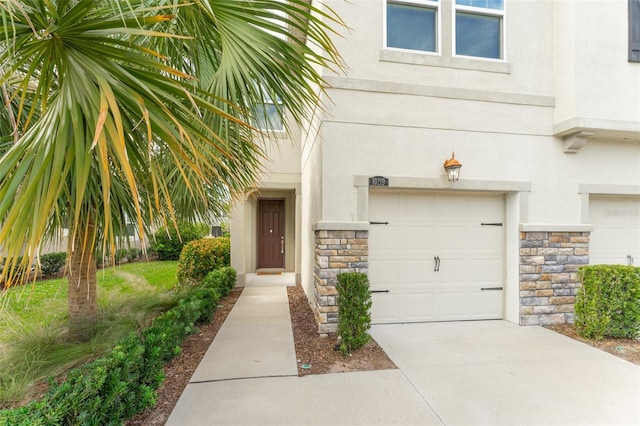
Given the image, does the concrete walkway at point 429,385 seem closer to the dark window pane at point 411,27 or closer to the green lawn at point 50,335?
the green lawn at point 50,335

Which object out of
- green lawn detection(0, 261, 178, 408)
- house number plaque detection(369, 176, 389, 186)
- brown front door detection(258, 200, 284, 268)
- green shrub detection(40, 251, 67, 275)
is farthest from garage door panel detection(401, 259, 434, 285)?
green shrub detection(40, 251, 67, 275)

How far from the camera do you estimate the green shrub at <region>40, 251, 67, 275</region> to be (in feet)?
31.8

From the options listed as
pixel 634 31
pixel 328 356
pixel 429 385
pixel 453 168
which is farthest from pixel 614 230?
pixel 328 356

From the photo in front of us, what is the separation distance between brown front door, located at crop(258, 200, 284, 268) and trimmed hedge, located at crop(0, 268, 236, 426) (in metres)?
7.06

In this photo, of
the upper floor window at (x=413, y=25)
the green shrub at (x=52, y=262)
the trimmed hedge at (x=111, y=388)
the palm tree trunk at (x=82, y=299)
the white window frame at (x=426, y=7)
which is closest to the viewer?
the trimmed hedge at (x=111, y=388)

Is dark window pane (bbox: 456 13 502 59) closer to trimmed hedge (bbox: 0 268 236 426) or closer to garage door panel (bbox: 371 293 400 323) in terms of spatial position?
garage door panel (bbox: 371 293 400 323)

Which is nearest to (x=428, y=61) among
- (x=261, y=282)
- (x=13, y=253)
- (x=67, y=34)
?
(x=67, y=34)

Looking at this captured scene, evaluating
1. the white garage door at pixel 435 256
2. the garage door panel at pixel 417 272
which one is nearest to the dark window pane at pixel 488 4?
the white garage door at pixel 435 256

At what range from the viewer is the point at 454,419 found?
2.74 metres

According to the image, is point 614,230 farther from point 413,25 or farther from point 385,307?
point 413,25

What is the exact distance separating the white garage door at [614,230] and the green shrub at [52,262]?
47.0ft

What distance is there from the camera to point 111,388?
2.44 metres

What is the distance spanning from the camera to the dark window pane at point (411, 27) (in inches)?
194

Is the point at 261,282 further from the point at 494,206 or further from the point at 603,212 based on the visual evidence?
the point at 603,212
